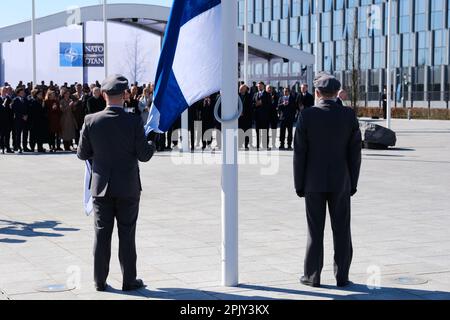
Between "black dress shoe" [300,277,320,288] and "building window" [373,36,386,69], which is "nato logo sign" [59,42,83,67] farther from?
"building window" [373,36,386,69]

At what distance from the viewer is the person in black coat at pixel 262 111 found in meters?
23.3

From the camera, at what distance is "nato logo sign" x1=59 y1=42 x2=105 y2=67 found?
1576 inches

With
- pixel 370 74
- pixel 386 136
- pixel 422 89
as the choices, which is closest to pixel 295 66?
pixel 370 74

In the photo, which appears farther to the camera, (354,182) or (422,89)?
(422,89)

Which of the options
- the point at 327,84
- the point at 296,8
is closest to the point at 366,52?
the point at 296,8

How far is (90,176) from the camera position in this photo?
7.29 m

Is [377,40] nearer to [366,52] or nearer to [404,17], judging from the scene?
[366,52]

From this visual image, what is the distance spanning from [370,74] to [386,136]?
167 feet

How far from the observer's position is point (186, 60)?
7.32 metres

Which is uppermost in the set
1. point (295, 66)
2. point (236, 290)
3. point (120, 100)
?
point (295, 66)

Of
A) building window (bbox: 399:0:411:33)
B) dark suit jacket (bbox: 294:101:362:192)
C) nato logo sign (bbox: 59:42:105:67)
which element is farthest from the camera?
building window (bbox: 399:0:411:33)

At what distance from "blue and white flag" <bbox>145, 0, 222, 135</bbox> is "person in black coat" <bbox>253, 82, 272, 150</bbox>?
16001 millimetres

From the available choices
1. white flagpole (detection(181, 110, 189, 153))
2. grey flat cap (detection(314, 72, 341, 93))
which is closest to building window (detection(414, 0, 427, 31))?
white flagpole (detection(181, 110, 189, 153))
